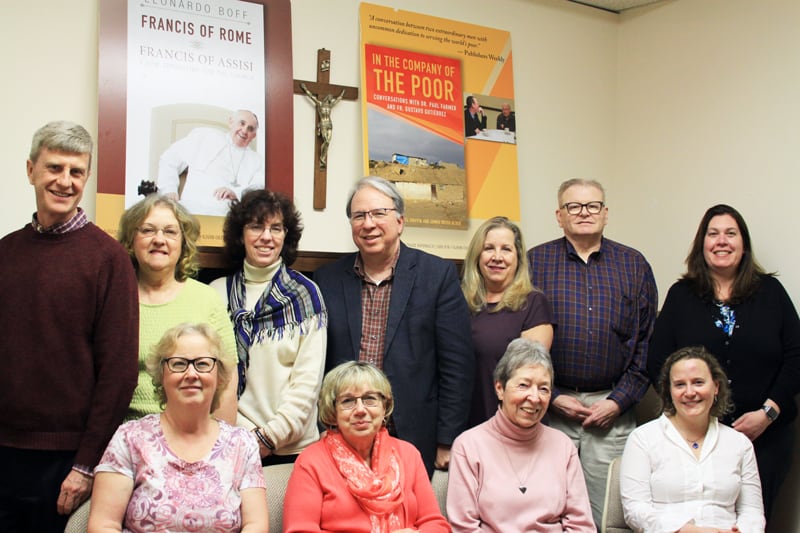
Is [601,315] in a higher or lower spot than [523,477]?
higher

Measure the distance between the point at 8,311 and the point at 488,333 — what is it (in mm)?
1620

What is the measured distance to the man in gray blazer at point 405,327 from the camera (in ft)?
9.29

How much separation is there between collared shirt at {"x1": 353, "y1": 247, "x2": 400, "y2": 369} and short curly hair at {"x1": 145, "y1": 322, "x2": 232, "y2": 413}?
603 mm

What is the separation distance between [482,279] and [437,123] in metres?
1.08

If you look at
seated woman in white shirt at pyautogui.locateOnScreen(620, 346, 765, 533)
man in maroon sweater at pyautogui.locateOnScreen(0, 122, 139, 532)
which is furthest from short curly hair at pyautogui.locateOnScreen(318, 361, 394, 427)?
seated woman in white shirt at pyautogui.locateOnScreen(620, 346, 765, 533)

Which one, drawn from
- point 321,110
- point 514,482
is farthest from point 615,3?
point 514,482

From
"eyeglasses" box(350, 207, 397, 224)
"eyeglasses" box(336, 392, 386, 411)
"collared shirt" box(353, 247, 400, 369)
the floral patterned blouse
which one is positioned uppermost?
"eyeglasses" box(350, 207, 397, 224)

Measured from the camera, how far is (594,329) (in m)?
3.35

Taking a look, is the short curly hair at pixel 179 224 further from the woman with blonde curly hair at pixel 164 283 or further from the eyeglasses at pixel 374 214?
the eyeglasses at pixel 374 214

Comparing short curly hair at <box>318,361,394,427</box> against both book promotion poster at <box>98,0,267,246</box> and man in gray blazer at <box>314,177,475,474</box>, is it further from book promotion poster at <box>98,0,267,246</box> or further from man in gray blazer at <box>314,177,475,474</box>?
book promotion poster at <box>98,0,267,246</box>

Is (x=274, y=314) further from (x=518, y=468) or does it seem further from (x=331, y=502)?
(x=518, y=468)

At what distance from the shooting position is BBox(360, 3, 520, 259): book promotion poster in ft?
12.7

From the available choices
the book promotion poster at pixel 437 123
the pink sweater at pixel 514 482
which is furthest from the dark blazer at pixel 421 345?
the book promotion poster at pixel 437 123

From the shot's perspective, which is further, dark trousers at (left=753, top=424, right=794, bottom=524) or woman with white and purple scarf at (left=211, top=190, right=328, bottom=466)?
dark trousers at (left=753, top=424, right=794, bottom=524)
